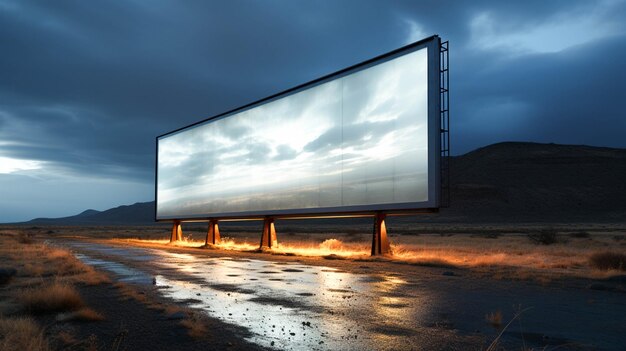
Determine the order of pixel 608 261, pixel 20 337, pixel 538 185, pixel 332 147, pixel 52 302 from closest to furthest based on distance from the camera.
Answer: pixel 20 337 → pixel 52 302 → pixel 608 261 → pixel 332 147 → pixel 538 185

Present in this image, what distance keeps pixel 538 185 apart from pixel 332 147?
111687 mm

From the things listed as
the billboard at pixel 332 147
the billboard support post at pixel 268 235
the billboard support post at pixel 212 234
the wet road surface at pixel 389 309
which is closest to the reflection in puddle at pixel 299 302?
the wet road surface at pixel 389 309

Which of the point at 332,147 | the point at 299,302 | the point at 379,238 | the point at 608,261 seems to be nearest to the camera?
the point at 299,302

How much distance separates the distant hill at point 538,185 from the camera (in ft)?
368

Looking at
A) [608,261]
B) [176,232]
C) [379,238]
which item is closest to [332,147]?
[379,238]

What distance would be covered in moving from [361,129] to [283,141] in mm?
7782

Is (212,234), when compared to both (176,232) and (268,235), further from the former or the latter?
(268,235)

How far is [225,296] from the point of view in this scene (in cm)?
1245

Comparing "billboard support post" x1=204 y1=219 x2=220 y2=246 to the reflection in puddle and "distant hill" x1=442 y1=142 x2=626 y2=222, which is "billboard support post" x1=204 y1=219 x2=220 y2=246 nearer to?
the reflection in puddle

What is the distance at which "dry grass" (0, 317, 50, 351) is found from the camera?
21.3 ft

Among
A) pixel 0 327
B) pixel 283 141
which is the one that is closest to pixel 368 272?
pixel 0 327

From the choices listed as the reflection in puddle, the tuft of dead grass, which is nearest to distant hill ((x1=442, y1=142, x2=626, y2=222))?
the tuft of dead grass

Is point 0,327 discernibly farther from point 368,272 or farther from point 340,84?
point 340,84

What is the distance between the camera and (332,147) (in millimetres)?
30312
